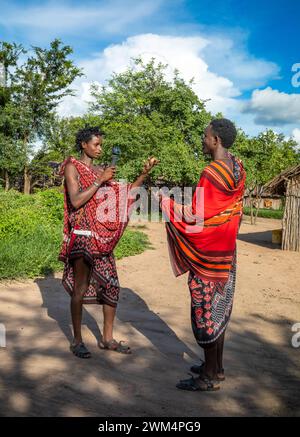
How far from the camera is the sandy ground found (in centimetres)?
299

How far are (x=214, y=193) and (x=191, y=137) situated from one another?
980 inches

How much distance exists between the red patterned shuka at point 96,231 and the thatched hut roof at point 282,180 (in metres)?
11.0

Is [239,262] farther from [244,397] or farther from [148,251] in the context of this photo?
[244,397]

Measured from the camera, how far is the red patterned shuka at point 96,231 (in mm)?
3865

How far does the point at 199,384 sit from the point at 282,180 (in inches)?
473

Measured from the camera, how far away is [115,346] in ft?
13.3

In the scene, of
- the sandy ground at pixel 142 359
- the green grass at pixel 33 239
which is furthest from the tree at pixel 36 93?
the sandy ground at pixel 142 359

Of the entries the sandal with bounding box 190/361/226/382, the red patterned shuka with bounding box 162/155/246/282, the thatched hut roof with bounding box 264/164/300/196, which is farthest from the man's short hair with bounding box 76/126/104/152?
the thatched hut roof with bounding box 264/164/300/196

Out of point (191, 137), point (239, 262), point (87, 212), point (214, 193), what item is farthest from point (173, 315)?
point (191, 137)

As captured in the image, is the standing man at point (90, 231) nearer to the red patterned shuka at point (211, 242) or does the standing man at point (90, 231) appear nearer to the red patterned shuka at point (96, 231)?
the red patterned shuka at point (96, 231)

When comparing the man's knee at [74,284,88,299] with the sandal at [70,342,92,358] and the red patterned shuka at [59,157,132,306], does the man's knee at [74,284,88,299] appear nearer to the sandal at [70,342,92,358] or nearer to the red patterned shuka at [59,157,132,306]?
the red patterned shuka at [59,157,132,306]

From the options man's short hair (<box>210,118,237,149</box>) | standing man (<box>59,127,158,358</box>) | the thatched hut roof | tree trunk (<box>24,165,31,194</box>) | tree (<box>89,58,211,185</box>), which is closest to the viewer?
man's short hair (<box>210,118,237,149</box>)

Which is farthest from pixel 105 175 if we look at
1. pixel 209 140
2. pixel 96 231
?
pixel 209 140

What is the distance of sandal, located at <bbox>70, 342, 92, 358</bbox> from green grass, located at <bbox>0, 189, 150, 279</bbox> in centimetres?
339
